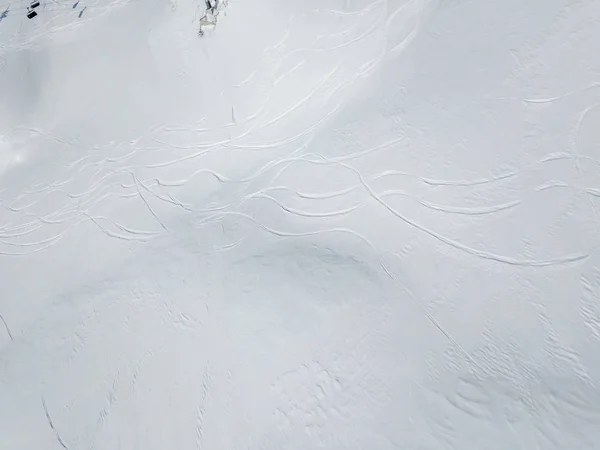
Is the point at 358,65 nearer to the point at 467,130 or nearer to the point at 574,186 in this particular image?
the point at 467,130

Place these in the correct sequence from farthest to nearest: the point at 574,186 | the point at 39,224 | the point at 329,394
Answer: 1. the point at 39,224
2. the point at 574,186
3. the point at 329,394

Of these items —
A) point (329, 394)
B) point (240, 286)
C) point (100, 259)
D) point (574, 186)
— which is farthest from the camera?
point (100, 259)

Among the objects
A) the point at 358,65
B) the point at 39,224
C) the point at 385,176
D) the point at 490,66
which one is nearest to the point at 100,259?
the point at 39,224

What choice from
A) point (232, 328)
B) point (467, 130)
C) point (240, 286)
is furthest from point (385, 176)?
point (232, 328)

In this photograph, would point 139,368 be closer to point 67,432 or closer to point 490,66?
point 67,432

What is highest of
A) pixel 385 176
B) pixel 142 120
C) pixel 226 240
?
pixel 142 120

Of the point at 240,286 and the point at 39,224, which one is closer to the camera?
the point at 240,286

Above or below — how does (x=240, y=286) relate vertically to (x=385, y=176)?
below
